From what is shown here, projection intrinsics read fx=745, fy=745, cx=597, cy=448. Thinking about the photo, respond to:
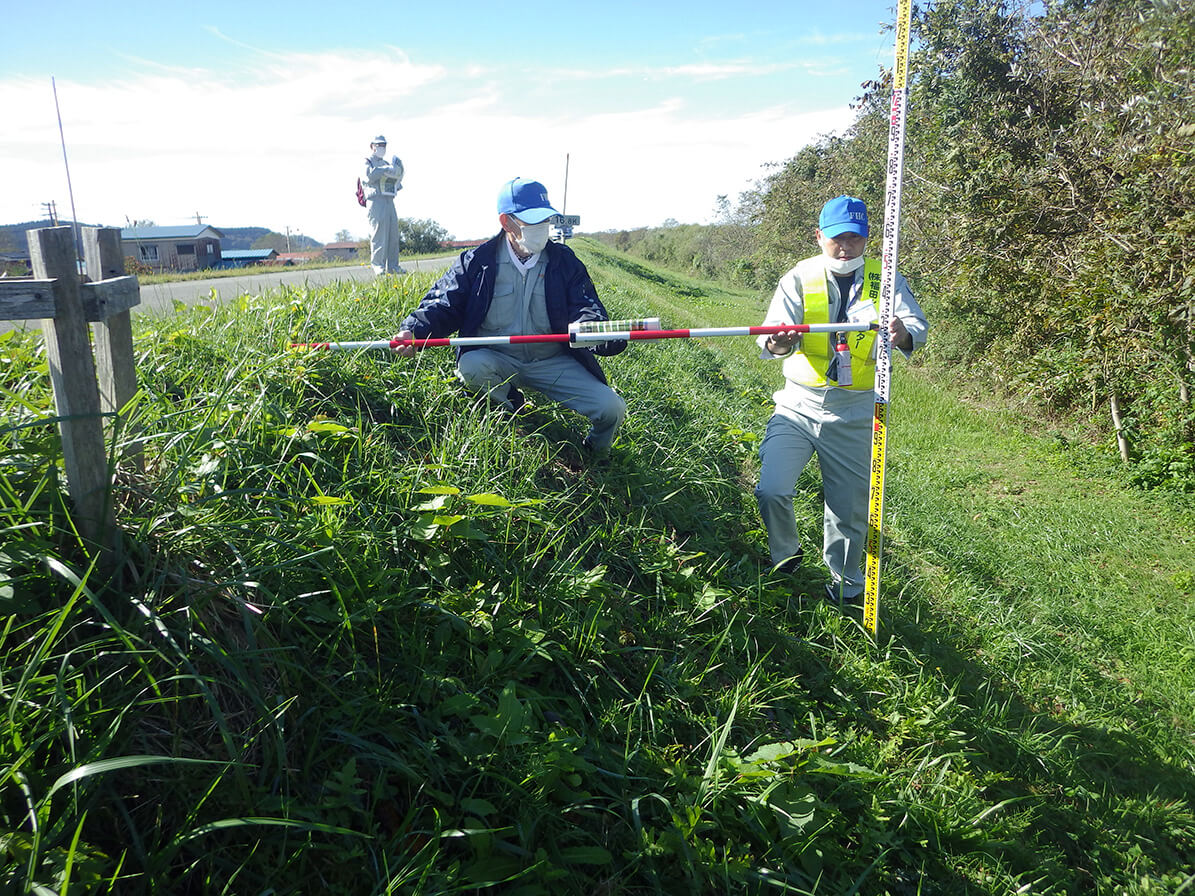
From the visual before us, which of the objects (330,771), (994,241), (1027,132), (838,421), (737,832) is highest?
(1027,132)

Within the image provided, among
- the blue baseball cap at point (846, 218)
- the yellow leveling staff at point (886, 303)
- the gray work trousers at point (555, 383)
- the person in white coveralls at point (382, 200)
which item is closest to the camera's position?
the yellow leveling staff at point (886, 303)

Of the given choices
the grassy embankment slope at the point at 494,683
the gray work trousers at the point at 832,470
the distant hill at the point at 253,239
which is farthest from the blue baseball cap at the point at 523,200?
the distant hill at the point at 253,239

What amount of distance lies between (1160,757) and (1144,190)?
15.3 ft

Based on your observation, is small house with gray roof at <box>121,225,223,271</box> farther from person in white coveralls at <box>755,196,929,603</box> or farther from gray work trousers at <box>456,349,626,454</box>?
person in white coveralls at <box>755,196,929,603</box>

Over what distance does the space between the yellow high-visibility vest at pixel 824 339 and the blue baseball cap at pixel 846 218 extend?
17cm

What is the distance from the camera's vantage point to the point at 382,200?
448 inches

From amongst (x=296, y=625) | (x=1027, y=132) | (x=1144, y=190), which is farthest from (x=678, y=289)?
(x=296, y=625)

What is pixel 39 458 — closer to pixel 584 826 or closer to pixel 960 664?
pixel 584 826

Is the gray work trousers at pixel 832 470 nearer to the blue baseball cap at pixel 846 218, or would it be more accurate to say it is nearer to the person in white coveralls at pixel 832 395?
the person in white coveralls at pixel 832 395

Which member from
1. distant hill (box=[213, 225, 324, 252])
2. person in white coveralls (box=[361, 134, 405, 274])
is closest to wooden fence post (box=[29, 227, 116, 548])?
person in white coveralls (box=[361, 134, 405, 274])

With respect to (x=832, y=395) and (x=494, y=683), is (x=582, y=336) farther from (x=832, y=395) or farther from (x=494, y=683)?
(x=494, y=683)

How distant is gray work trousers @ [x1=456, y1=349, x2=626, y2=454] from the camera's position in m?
4.21

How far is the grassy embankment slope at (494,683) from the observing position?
186 centimetres

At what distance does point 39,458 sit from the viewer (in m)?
2.17
